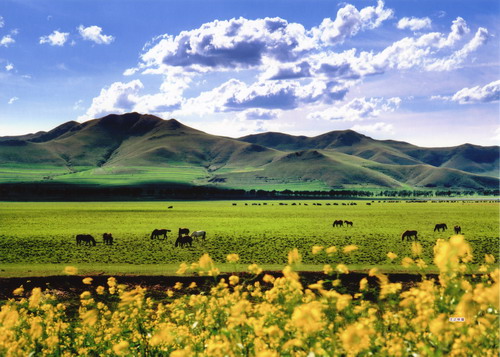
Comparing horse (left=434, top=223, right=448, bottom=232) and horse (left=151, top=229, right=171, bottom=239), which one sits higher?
horse (left=434, top=223, right=448, bottom=232)

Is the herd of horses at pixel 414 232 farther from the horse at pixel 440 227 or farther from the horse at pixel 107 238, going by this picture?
the horse at pixel 107 238

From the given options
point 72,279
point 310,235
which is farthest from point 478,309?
point 310,235

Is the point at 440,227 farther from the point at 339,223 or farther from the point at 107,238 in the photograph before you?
the point at 107,238

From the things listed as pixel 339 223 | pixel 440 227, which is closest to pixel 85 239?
pixel 339 223

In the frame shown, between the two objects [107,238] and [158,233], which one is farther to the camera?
[158,233]

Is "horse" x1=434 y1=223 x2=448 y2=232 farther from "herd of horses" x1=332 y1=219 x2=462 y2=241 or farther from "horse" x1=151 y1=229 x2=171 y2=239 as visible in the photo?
"horse" x1=151 y1=229 x2=171 y2=239

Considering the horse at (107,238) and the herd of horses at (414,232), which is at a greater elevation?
the herd of horses at (414,232)

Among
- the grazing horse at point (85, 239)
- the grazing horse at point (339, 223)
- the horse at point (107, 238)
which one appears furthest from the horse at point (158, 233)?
the grazing horse at point (339, 223)

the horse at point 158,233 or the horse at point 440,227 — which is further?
→ the horse at point 440,227

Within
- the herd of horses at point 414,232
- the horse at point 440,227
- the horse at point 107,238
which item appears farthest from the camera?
the horse at point 440,227

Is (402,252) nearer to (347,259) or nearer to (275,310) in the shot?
(347,259)

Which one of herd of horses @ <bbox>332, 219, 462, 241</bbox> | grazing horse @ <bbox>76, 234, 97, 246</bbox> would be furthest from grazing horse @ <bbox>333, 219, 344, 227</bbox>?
grazing horse @ <bbox>76, 234, 97, 246</bbox>

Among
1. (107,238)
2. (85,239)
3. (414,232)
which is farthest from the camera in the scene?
(414,232)

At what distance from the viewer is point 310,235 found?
48.2 metres
